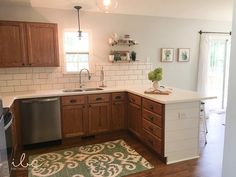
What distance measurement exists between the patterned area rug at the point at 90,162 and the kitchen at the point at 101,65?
491 millimetres

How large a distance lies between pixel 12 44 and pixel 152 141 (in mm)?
2720

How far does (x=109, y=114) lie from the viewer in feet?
12.8

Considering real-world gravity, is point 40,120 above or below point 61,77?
below

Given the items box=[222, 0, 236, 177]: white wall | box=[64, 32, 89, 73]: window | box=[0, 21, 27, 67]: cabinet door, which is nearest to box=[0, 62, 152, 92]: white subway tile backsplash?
box=[64, 32, 89, 73]: window

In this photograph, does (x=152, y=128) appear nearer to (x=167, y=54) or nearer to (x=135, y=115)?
(x=135, y=115)

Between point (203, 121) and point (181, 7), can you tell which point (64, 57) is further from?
point (203, 121)

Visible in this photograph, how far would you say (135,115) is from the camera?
12.1 ft

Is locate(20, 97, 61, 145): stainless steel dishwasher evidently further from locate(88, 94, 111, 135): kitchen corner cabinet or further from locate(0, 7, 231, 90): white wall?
locate(0, 7, 231, 90): white wall

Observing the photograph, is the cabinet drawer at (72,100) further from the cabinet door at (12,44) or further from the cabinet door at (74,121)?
the cabinet door at (12,44)

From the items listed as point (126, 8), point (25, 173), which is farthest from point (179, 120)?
point (126, 8)

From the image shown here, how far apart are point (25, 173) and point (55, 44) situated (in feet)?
6.91

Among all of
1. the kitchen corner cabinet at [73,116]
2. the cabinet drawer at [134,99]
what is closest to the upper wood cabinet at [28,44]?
the kitchen corner cabinet at [73,116]

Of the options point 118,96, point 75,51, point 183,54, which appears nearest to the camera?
point 118,96

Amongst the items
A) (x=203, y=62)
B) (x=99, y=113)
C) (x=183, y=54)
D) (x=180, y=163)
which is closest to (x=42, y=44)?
(x=99, y=113)
